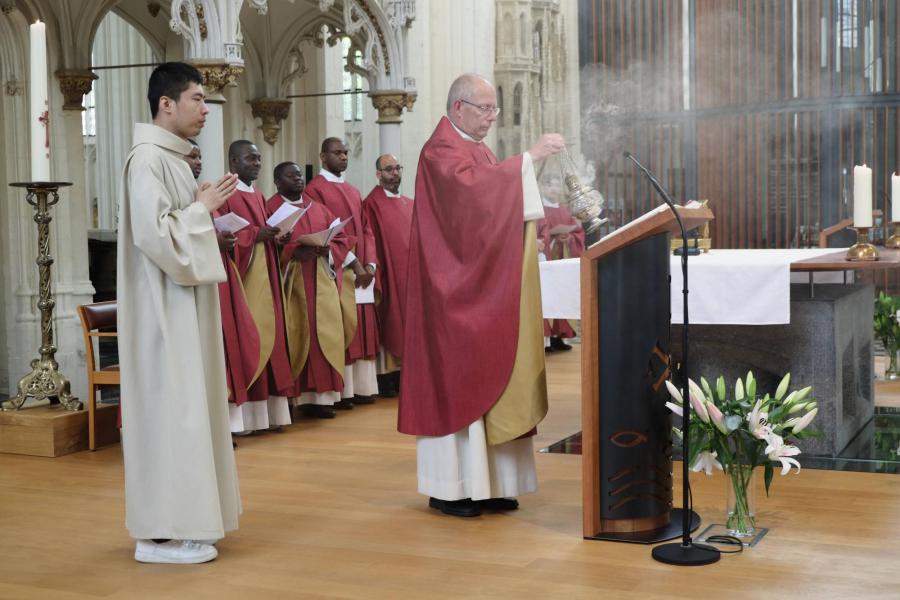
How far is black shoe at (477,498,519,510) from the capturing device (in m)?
4.30

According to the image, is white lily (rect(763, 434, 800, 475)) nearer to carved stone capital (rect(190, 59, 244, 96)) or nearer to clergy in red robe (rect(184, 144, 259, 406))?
clergy in red robe (rect(184, 144, 259, 406))

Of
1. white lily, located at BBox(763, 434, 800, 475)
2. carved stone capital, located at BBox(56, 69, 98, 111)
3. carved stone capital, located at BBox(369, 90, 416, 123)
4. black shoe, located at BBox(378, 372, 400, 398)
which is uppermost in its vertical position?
carved stone capital, located at BBox(56, 69, 98, 111)

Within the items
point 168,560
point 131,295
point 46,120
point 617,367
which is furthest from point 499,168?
point 46,120

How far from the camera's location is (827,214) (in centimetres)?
1078

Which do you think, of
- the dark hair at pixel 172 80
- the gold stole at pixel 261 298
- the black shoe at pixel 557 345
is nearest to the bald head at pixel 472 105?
the dark hair at pixel 172 80

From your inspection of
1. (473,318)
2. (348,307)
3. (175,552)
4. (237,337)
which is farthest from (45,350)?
(473,318)

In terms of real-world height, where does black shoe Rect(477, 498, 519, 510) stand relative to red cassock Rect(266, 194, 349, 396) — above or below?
below

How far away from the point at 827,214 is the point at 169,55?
6.39 m

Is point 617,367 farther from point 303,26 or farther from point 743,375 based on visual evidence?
point 303,26

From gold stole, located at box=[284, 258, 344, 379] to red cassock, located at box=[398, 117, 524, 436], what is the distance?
2.34 meters

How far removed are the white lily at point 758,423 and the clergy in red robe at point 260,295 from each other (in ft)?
9.92

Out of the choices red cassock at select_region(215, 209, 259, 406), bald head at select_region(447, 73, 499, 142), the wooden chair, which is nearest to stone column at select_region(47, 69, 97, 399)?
the wooden chair

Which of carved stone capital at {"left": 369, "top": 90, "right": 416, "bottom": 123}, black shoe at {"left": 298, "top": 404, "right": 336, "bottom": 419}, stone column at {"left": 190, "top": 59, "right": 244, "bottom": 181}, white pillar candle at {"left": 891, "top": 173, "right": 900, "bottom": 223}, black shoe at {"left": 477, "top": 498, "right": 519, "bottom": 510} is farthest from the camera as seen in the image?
carved stone capital at {"left": 369, "top": 90, "right": 416, "bottom": 123}

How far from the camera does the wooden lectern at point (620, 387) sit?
12.4 ft
